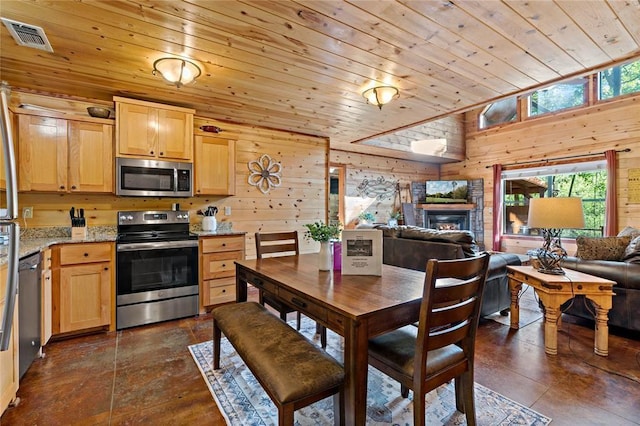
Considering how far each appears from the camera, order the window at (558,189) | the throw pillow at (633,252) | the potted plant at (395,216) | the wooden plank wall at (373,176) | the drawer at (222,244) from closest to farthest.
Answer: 1. the throw pillow at (633,252)
2. the drawer at (222,244)
3. the window at (558,189)
4. the wooden plank wall at (373,176)
5. the potted plant at (395,216)

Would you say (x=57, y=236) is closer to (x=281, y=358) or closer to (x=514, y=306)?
(x=281, y=358)

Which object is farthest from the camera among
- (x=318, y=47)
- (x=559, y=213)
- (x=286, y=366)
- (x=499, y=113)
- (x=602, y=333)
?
(x=499, y=113)

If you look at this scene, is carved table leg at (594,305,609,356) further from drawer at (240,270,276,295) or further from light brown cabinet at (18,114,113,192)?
light brown cabinet at (18,114,113,192)

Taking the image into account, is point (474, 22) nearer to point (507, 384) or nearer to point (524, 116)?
point (507, 384)

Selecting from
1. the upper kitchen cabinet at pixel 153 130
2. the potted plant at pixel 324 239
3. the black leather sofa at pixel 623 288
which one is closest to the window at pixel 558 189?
the black leather sofa at pixel 623 288

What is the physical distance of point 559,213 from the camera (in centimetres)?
269

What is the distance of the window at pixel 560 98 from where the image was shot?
5.77 metres

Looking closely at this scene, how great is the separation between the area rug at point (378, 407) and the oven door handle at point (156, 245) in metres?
1.44

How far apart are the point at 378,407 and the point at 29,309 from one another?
2.49 metres

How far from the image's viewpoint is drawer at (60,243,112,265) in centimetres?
272

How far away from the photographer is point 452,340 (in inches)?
58.9

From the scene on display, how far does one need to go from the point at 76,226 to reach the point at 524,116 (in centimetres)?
791

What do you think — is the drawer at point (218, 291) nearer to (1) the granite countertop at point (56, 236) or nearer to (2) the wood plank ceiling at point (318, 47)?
(1) the granite countertop at point (56, 236)

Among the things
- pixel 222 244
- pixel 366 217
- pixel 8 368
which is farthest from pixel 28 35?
pixel 366 217
